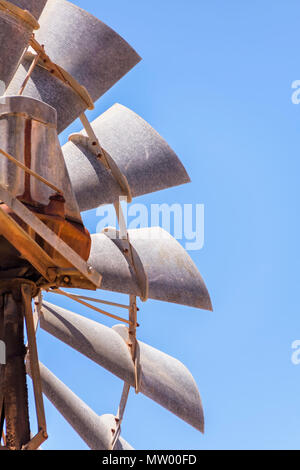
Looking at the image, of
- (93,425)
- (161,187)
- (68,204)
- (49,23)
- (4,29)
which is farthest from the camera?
(93,425)

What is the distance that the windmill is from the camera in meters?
8.48

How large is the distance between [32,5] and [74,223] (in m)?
2.16

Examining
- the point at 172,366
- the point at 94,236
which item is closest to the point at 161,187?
the point at 94,236

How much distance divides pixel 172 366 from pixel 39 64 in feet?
15.2

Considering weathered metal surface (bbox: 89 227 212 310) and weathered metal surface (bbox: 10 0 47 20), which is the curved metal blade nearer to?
weathered metal surface (bbox: 10 0 47 20)

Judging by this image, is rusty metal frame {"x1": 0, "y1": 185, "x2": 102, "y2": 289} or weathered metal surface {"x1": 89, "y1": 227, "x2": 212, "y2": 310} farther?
weathered metal surface {"x1": 89, "y1": 227, "x2": 212, "y2": 310}

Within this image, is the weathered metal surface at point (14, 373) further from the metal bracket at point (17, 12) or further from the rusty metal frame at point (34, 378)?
the metal bracket at point (17, 12)

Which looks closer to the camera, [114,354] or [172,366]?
[114,354]

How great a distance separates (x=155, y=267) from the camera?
10.9 metres

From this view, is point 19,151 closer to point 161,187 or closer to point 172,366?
point 161,187

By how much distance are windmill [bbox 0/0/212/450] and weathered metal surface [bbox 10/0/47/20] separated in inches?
0.5

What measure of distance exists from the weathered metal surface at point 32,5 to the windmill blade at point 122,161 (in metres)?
1.84

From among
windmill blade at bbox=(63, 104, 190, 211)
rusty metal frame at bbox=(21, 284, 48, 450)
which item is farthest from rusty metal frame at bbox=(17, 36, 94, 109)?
rusty metal frame at bbox=(21, 284, 48, 450)

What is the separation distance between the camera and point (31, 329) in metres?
8.96
